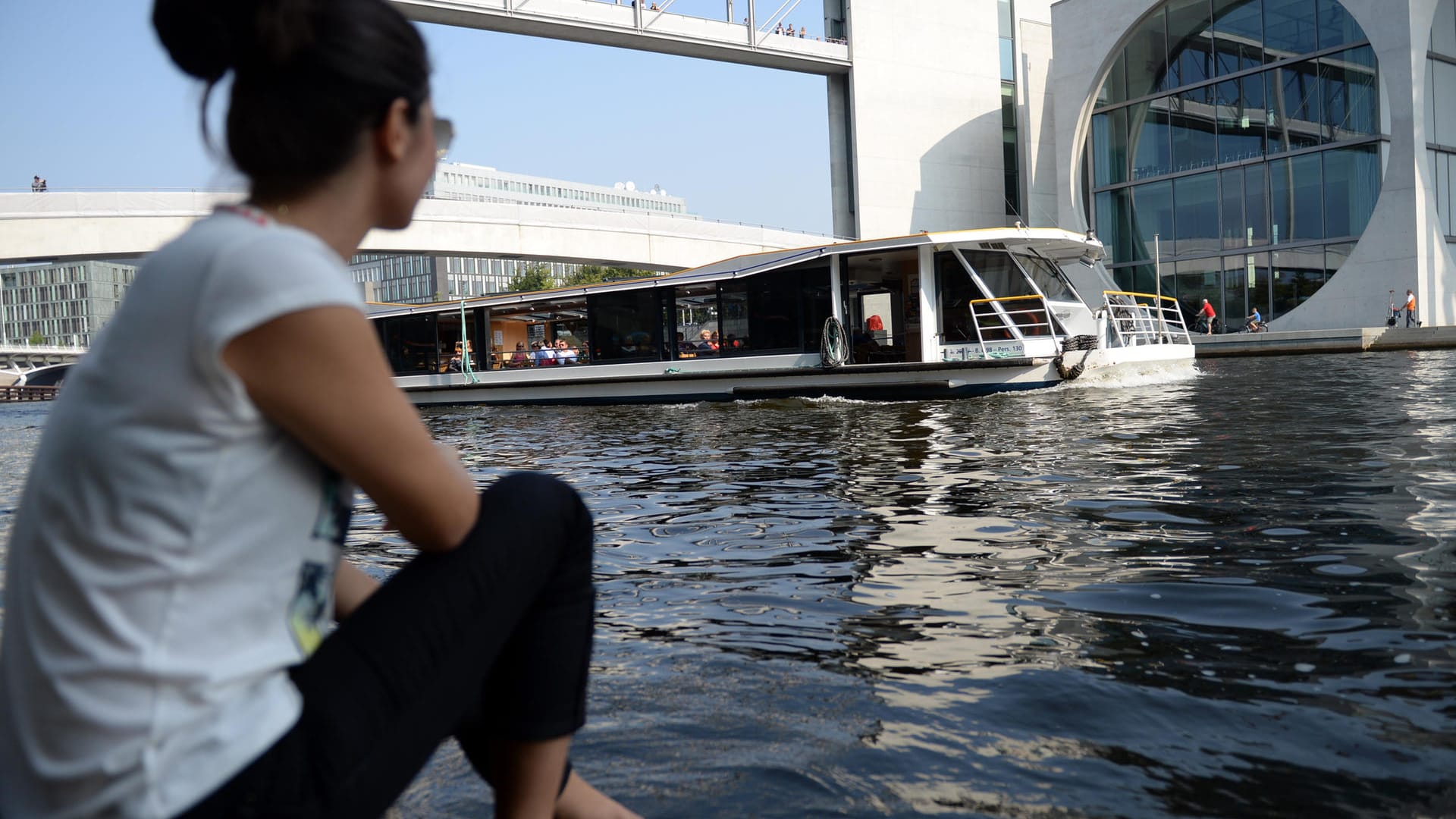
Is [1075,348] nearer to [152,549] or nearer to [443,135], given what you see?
[443,135]

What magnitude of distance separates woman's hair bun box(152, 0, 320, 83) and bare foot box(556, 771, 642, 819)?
1118 mm

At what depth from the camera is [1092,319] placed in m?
17.1

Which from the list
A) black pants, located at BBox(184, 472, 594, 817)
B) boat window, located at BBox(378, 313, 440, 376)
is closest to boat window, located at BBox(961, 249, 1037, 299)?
boat window, located at BBox(378, 313, 440, 376)

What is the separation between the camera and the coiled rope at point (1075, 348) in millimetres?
15188

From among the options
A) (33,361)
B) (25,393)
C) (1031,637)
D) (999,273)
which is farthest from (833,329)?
(33,361)

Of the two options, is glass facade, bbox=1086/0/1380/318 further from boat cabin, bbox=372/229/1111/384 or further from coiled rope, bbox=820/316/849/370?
coiled rope, bbox=820/316/849/370

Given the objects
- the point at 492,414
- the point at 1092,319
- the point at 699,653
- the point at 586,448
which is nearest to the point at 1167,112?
the point at 1092,319

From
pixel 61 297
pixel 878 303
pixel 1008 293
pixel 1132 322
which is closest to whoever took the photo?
pixel 1008 293

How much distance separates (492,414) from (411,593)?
699 inches

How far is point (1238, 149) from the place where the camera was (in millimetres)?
33500

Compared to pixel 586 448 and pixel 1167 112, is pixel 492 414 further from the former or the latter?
pixel 1167 112

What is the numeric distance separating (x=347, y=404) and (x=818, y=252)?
16791 millimetres

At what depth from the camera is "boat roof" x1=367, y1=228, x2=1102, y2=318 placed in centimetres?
1659

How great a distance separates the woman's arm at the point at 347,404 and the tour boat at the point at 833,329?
48.1 feet
